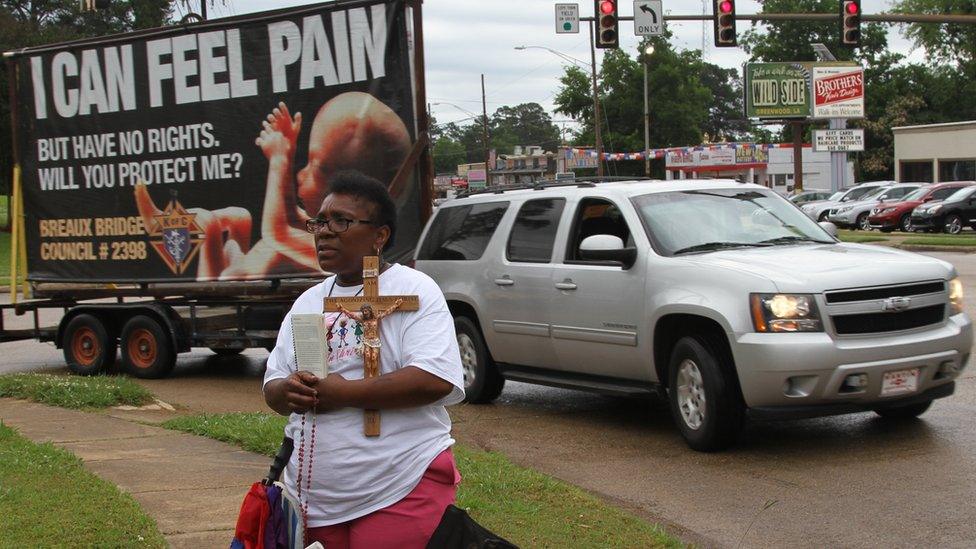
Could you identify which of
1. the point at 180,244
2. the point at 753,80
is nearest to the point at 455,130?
the point at 753,80

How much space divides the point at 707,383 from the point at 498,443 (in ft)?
5.57

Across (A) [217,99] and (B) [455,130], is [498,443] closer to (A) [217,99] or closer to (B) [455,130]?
(A) [217,99]

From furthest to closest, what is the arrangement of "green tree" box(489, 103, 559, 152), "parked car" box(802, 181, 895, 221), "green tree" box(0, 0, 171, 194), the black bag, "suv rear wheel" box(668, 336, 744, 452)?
"green tree" box(489, 103, 559, 152), "parked car" box(802, 181, 895, 221), "green tree" box(0, 0, 171, 194), "suv rear wheel" box(668, 336, 744, 452), the black bag

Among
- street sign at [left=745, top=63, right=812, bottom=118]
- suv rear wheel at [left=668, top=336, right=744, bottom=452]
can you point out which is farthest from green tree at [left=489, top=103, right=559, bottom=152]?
suv rear wheel at [left=668, top=336, right=744, bottom=452]

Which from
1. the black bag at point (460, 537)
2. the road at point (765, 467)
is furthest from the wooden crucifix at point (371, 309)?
the road at point (765, 467)

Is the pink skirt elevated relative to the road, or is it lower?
elevated

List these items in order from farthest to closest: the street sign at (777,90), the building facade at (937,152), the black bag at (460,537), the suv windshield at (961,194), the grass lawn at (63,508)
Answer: the street sign at (777,90) → the building facade at (937,152) → the suv windshield at (961,194) → the grass lawn at (63,508) → the black bag at (460,537)

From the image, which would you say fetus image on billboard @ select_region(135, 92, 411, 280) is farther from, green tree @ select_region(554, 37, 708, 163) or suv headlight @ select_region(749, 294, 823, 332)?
green tree @ select_region(554, 37, 708, 163)

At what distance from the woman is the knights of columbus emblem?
9000 millimetres

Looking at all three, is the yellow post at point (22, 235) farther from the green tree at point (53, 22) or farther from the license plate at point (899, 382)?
the green tree at point (53, 22)

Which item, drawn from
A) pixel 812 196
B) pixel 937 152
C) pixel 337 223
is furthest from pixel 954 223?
pixel 337 223

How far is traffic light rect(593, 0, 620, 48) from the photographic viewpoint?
23.3 metres

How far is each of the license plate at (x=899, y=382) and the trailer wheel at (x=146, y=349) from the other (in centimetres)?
774

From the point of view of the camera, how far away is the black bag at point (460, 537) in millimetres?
3369
